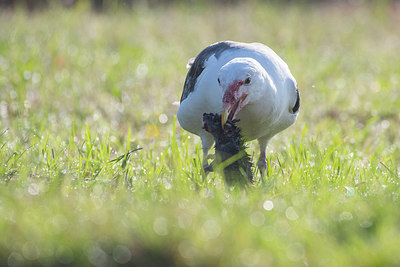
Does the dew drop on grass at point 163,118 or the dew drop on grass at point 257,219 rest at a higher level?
the dew drop on grass at point 163,118

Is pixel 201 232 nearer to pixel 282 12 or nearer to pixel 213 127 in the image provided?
pixel 213 127

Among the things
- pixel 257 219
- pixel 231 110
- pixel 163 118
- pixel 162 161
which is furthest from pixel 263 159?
pixel 163 118

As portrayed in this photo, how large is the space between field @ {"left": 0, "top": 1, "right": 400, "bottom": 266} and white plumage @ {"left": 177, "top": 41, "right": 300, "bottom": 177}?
0.26m

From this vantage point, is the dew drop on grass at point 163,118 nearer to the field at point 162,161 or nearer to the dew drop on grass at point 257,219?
the field at point 162,161

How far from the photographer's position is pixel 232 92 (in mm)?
3074

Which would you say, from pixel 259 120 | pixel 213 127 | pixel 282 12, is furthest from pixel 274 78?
pixel 282 12

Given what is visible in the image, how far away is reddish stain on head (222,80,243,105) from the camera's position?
3.07 meters

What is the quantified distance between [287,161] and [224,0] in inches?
378

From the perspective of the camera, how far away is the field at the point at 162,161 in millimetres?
2209

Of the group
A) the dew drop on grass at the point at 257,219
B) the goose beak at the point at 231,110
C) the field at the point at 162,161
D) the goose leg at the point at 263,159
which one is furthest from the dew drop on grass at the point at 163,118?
the dew drop on grass at the point at 257,219

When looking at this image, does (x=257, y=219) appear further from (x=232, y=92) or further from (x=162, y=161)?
(x=162, y=161)

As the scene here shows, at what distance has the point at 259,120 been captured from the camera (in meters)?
3.36

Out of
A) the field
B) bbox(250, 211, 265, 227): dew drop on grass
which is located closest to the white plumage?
the field

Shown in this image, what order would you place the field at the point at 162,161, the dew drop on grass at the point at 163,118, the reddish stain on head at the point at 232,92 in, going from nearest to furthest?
1. the field at the point at 162,161
2. the reddish stain on head at the point at 232,92
3. the dew drop on grass at the point at 163,118
